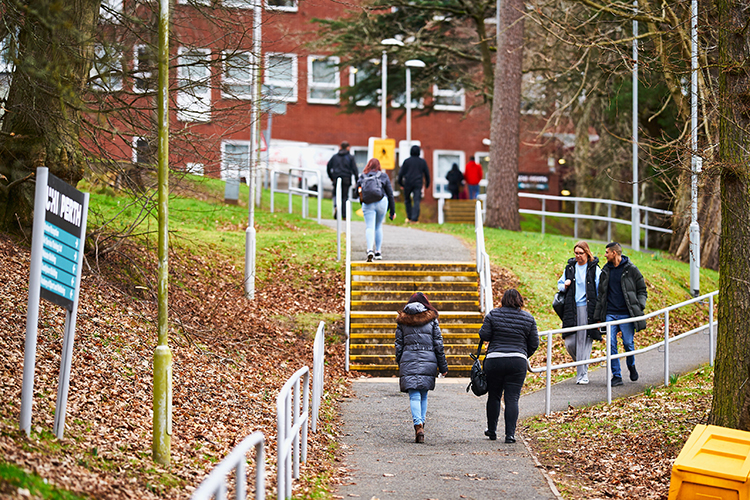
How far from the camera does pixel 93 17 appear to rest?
12133 millimetres

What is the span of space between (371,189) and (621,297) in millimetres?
6006

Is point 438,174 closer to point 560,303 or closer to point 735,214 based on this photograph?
point 560,303

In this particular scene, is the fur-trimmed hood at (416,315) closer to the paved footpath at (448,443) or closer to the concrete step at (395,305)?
the paved footpath at (448,443)

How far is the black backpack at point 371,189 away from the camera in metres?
17.0

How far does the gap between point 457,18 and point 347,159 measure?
9.82 m

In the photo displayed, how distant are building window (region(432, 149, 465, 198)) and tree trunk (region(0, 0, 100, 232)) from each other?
31.4 metres

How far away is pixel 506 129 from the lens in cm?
2542

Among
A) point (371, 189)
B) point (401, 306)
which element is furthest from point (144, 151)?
point (401, 306)

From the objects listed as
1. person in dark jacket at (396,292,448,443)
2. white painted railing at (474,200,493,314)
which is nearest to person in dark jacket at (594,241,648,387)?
white painted railing at (474,200,493,314)

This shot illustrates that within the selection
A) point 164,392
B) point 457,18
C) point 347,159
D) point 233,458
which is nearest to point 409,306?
point 164,392

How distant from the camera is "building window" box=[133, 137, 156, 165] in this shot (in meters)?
12.5

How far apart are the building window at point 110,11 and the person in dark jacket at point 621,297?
6.84 metres

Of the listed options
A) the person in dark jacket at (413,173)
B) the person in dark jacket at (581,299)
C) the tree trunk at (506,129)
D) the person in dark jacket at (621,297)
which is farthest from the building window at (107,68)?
the tree trunk at (506,129)

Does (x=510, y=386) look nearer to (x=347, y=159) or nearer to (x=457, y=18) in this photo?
(x=347, y=159)
